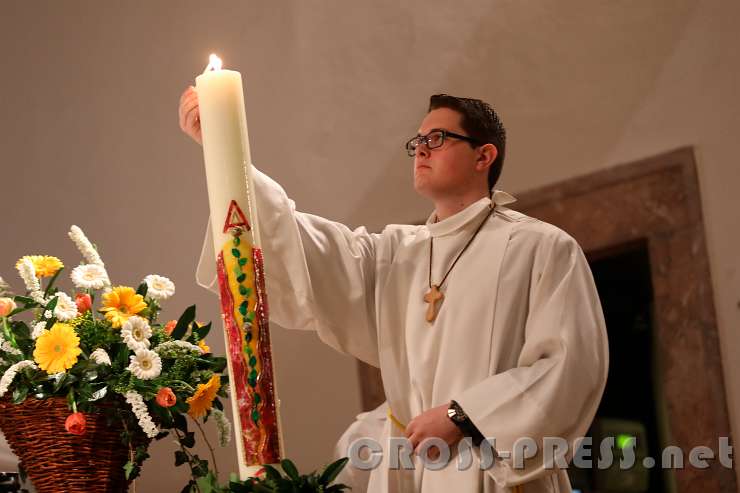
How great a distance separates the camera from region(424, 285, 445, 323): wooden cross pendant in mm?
2672

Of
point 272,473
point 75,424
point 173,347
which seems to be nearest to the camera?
point 272,473

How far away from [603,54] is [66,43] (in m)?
2.50

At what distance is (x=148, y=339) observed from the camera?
2531 mm

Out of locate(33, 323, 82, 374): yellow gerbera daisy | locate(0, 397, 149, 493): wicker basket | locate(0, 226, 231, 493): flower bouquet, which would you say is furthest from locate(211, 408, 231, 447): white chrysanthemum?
locate(33, 323, 82, 374): yellow gerbera daisy

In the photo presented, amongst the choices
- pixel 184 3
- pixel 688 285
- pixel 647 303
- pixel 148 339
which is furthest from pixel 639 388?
pixel 148 339

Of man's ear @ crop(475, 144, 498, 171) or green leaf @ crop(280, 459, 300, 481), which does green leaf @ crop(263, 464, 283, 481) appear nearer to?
green leaf @ crop(280, 459, 300, 481)

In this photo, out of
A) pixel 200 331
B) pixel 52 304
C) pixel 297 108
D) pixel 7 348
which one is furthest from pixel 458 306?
pixel 297 108

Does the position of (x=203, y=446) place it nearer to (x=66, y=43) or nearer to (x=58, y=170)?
(x=58, y=170)

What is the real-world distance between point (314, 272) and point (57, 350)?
2.23 feet

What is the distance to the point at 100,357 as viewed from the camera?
2.44 metres

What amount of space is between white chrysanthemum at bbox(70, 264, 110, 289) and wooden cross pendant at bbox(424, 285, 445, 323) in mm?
810

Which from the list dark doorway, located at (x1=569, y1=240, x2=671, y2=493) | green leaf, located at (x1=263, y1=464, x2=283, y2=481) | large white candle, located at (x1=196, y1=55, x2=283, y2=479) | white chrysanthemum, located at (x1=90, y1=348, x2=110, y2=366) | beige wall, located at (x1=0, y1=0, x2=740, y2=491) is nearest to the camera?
green leaf, located at (x1=263, y1=464, x2=283, y2=481)

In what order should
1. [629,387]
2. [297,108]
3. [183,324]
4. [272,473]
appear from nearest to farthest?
[272,473] → [183,324] → [297,108] → [629,387]

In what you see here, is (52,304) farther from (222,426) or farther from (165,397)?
(222,426)
